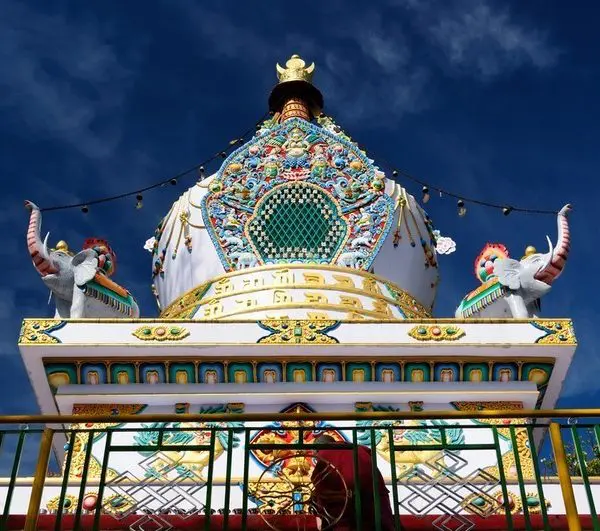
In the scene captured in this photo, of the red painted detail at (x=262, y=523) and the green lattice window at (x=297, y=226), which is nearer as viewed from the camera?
the red painted detail at (x=262, y=523)

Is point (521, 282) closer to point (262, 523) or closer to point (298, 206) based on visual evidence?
point (298, 206)

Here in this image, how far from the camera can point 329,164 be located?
1065cm

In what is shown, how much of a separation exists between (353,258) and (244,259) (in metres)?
1.31

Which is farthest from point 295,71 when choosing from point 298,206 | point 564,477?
point 564,477

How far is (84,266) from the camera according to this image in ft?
28.6

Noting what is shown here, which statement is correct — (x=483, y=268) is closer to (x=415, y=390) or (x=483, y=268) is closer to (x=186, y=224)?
(x=415, y=390)

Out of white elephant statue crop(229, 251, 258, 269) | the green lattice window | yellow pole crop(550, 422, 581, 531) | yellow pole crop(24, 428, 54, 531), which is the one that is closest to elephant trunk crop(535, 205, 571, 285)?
the green lattice window

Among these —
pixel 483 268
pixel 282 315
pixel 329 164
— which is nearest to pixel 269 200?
pixel 329 164

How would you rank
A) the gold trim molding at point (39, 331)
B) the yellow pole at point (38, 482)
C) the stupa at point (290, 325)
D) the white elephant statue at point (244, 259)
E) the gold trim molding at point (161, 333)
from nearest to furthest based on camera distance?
the yellow pole at point (38, 482) < the stupa at point (290, 325) < the gold trim molding at point (39, 331) < the gold trim molding at point (161, 333) < the white elephant statue at point (244, 259)

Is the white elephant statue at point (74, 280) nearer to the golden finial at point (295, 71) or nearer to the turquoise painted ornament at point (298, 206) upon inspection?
the turquoise painted ornament at point (298, 206)

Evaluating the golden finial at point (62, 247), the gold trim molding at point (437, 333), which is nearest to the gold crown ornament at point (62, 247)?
the golden finial at point (62, 247)

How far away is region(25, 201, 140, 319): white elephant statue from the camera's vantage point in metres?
8.57

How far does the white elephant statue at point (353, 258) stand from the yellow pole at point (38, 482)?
5642mm

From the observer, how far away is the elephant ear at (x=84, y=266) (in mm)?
8609
